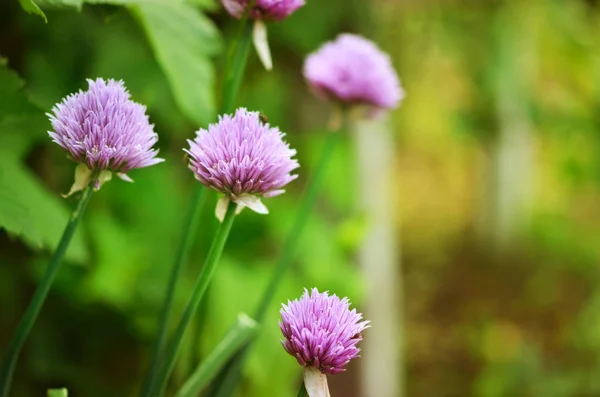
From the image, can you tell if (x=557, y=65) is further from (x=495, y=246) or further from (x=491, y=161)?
(x=495, y=246)

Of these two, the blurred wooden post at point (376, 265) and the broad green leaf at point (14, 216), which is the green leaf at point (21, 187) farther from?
the blurred wooden post at point (376, 265)

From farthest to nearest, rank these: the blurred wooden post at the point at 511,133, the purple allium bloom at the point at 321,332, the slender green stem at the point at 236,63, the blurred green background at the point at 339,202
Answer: the blurred wooden post at the point at 511,133, the blurred green background at the point at 339,202, the slender green stem at the point at 236,63, the purple allium bloom at the point at 321,332

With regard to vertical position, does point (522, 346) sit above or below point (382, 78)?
above

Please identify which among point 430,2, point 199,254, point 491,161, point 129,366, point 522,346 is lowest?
point 129,366

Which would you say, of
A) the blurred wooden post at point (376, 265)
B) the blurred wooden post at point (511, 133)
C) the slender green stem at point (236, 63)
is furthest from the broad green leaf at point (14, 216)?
the blurred wooden post at point (511, 133)

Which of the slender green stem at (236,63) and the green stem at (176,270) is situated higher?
the slender green stem at (236,63)

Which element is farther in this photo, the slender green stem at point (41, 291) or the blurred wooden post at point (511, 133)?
the blurred wooden post at point (511, 133)

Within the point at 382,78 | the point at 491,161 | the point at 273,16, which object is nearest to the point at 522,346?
the point at 491,161

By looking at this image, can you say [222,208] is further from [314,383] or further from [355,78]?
[355,78]
